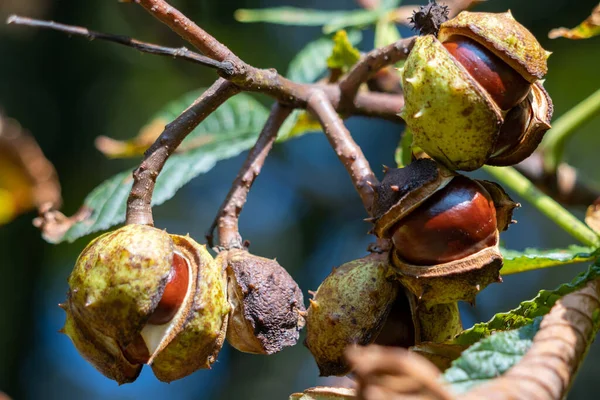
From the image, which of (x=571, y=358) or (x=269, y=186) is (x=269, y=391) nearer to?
(x=269, y=186)

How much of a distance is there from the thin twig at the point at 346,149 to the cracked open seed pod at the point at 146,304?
0.34 m

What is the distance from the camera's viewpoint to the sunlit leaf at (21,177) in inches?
87.6

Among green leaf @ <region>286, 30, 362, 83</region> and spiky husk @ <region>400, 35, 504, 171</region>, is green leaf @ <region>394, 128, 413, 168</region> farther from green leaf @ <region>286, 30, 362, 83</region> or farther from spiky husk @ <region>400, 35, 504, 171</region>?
green leaf @ <region>286, 30, 362, 83</region>

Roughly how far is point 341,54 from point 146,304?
4.07 ft

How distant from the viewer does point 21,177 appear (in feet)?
7.41

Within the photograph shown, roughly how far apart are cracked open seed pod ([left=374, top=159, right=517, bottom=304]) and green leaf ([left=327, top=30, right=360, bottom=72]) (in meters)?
0.95

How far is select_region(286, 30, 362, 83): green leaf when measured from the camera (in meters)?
2.67

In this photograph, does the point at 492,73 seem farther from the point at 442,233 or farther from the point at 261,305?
the point at 261,305

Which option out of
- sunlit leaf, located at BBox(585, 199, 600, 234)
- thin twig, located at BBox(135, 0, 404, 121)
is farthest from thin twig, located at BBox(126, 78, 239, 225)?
sunlit leaf, located at BBox(585, 199, 600, 234)

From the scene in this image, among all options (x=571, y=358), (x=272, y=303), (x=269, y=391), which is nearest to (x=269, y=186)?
(x=269, y=391)

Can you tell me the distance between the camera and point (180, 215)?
6.08 m

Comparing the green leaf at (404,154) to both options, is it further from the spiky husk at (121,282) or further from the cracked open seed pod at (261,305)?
the spiky husk at (121,282)

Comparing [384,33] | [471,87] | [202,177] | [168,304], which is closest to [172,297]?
[168,304]

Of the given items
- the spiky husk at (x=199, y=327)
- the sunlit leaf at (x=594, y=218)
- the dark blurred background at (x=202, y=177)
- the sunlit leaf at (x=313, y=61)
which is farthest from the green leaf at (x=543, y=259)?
the dark blurred background at (x=202, y=177)
